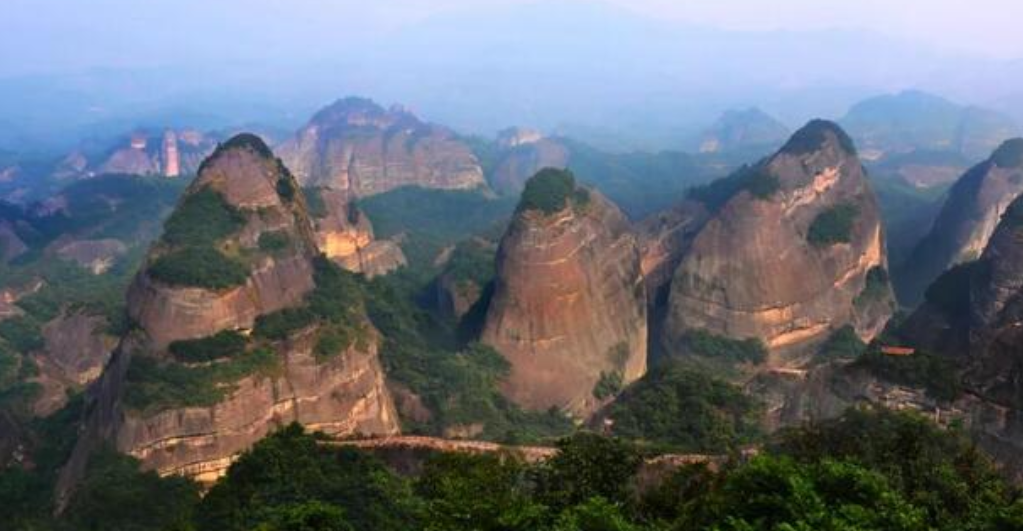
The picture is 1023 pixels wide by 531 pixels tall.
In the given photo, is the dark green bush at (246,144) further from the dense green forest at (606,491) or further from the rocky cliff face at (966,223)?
the rocky cliff face at (966,223)

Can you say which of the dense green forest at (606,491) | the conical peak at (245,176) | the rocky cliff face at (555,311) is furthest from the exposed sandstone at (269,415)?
the conical peak at (245,176)

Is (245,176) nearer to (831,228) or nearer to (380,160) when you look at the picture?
(831,228)

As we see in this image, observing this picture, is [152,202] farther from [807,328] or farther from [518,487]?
[518,487]

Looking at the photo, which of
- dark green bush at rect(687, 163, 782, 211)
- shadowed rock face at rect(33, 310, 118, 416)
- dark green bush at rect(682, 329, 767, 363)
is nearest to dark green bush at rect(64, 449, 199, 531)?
shadowed rock face at rect(33, 310, 118, 416)

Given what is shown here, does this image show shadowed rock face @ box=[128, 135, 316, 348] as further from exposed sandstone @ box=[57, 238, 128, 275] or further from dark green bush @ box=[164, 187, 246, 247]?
exposed sandstone @ box=[57, 238, 128, 275]

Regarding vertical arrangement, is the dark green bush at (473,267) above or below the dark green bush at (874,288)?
below
